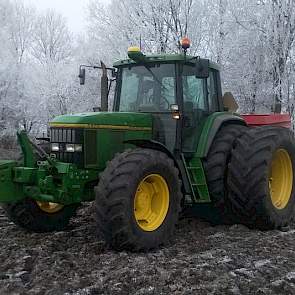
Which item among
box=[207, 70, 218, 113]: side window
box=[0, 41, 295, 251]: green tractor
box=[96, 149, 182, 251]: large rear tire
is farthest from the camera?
box=[207, 70, 218, 113]: side window

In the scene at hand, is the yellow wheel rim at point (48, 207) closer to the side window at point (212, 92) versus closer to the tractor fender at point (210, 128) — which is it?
the tractor fender at point (210, 128)

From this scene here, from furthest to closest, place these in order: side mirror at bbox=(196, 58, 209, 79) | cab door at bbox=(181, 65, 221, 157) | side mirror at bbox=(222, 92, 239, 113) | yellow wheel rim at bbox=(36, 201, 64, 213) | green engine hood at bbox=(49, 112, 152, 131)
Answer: side mirror at bbox=(222, 92, 239, 113) < cab door at bbox=(181, 65, 221, 157) < yellow wheel rim at bbox=(36, 201, 64, 213) < side mirror at bbox=(196, 58, 209, 79) < green engine hood at bbox=(49, 112, 152, 131)

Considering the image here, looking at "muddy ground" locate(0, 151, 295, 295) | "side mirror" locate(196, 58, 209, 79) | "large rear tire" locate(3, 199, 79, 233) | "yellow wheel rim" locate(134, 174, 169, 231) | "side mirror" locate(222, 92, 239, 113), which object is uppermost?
"side mirror" locate(196, 58, 209, 79)

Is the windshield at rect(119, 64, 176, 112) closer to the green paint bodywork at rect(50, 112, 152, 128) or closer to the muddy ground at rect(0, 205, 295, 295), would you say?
the green paint bodywork at rect(50, 112, 152, 128)

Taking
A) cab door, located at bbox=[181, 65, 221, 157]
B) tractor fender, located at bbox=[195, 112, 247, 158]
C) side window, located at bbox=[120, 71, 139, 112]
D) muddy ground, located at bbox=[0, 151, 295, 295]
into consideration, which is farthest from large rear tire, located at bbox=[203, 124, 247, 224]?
side window, located at bbox=[120, 71, 139, 112]

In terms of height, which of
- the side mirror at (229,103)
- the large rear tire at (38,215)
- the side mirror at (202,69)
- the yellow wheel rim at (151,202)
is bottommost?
the large rear tire at (38,215)

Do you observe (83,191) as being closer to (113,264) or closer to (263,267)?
(113,264)

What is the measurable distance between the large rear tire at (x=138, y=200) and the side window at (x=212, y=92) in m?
1.54

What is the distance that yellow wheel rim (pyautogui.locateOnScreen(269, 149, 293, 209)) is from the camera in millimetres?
6867

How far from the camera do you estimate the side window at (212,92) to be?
673 centimetres

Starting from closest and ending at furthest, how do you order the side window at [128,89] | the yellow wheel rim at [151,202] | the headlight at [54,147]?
1. the yellow wheel rim at [151,202]
2. the headlight at [54,147]
3. the side window at [128,89]

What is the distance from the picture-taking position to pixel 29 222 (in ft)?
19.7

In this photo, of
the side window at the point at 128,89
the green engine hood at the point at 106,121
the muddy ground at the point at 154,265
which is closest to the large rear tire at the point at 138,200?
the muddy ground at the point at 154,265

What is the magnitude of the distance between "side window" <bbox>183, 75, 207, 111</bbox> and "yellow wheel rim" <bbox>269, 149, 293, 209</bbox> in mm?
1258
